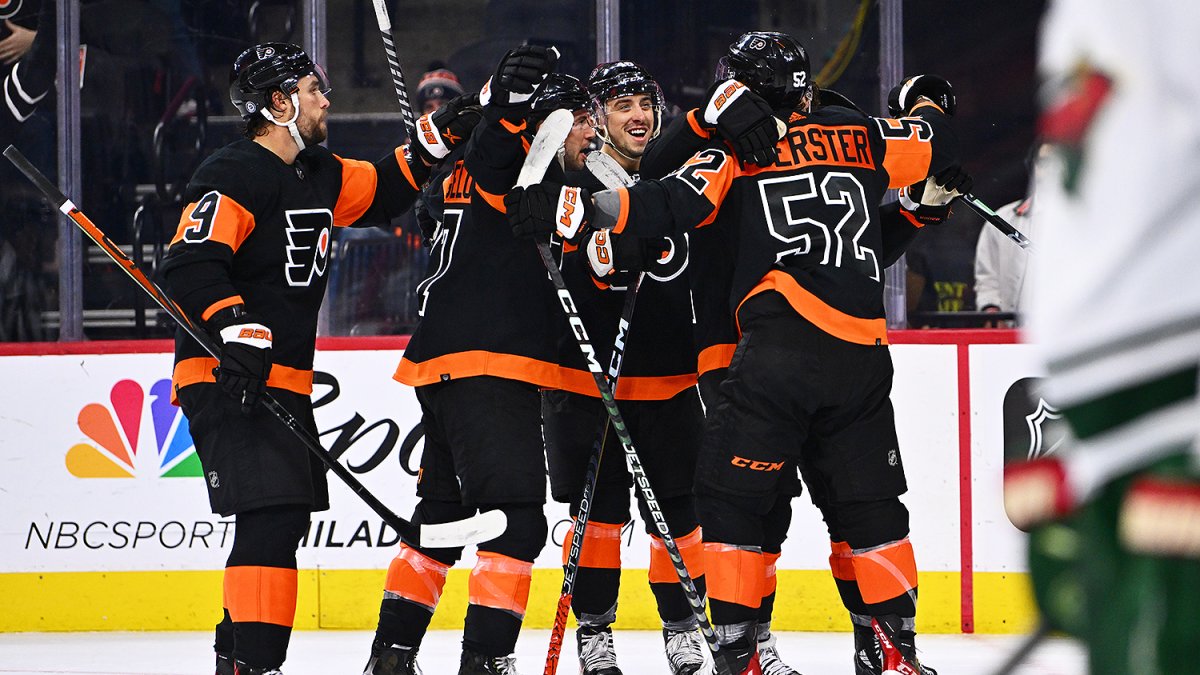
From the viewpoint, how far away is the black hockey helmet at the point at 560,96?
3.06 metres

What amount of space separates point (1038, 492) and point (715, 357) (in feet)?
6.70

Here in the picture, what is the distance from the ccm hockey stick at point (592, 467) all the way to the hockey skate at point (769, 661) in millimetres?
456

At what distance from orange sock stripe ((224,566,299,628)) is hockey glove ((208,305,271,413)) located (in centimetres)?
34

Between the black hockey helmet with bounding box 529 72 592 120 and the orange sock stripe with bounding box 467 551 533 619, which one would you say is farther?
the black hockey helmet with bounding box 529 72 592 120

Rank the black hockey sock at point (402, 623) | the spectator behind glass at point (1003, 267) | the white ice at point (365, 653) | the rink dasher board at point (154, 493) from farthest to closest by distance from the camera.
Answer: the spectator behind glass at point (1003, 267) < the rink dasher board at point (154, 493) < the white ice at point (365, 653) < the black hockey sock at point (402, 623)

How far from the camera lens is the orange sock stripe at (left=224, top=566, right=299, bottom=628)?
2674 mm

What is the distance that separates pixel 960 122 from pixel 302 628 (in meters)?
2.86

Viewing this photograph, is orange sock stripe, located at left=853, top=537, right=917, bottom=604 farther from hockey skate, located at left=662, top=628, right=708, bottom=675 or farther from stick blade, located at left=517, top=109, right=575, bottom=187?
stick blade, located at left=517, top=109, right=575, bottom=187

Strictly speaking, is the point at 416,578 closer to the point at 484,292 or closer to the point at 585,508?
A: the point at 585,508

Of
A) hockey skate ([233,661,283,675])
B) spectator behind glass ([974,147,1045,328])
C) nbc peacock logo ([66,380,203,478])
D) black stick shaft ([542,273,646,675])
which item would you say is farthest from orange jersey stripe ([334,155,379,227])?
spectator behind glass ([974,147,1045,328])

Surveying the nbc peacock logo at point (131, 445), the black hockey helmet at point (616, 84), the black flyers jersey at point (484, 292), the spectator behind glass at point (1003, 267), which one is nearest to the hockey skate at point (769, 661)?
the black flyers jersey at point (484, 292)

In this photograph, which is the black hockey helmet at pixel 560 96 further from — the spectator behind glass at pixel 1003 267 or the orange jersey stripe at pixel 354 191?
the spectator behind glass at pixel 1003 267

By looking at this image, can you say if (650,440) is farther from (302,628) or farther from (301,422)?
(302,628)

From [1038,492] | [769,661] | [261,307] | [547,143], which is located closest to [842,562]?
[769,661]
